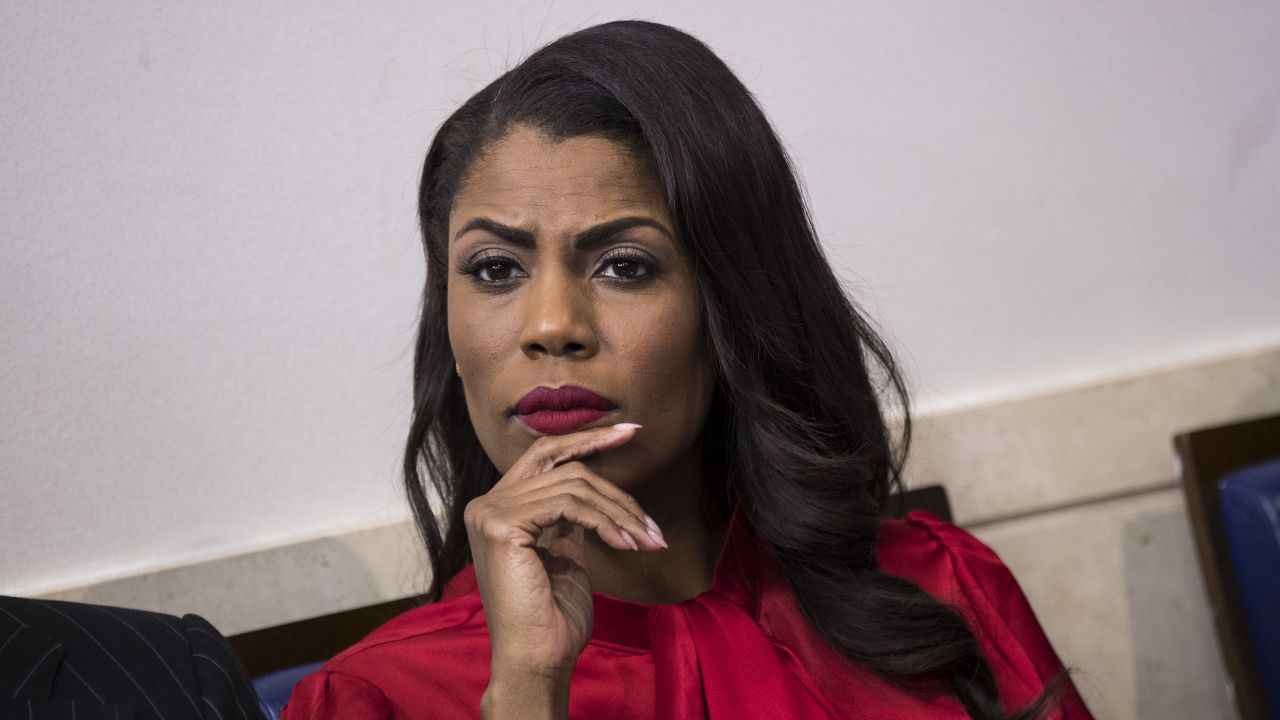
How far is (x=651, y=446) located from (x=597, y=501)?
16cm

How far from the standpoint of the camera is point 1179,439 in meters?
2.13

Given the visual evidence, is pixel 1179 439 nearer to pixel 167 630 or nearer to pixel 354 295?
pixel 354 295

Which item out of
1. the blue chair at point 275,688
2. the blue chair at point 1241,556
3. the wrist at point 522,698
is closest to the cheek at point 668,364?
the wrist at point 522,698

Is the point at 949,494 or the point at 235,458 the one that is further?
the point at 949,494

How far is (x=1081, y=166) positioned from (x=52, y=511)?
72.4 inches

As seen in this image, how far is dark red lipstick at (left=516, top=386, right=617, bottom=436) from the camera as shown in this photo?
4.39ft

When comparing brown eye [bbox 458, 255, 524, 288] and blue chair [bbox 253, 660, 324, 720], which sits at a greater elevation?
brown eye [bbox 458, 255, 524, 288]

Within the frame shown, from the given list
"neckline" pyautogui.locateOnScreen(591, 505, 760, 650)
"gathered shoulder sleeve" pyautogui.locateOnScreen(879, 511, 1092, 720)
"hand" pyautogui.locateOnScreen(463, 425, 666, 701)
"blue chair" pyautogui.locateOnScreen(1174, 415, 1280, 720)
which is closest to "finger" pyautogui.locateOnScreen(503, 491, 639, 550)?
"hand" pyautogui.locateOnScreen(463, 425, 666, 701)

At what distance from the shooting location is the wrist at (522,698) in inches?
47.0

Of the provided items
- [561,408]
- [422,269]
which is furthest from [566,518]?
[422,269]

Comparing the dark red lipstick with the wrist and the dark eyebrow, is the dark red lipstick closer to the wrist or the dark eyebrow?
the dark eyebrow

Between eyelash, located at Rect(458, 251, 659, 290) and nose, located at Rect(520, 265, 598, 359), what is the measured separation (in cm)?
5

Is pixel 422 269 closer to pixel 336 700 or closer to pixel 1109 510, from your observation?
pixel 336 700

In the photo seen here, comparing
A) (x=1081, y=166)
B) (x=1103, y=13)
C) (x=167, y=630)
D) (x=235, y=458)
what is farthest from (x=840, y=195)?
(x=167, y=630)
